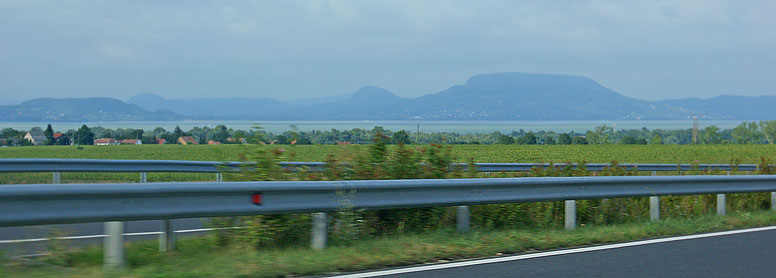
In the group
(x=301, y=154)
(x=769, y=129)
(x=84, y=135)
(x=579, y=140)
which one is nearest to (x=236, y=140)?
(x=301, y=154)

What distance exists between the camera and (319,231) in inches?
285

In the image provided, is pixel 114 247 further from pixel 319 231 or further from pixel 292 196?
pixel 319 231

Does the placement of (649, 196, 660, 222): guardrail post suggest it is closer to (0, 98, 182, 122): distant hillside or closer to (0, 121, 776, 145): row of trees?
(0, 121, 776, 145): row of trees

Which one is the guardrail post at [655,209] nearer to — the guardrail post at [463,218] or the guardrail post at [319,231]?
the guardrail post at [463,218]

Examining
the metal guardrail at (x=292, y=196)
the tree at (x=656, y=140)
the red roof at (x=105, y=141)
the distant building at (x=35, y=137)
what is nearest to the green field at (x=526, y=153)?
the red roof at (x=105, y=141)

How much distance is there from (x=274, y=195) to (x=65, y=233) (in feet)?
6.56

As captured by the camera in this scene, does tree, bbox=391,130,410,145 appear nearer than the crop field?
Yes

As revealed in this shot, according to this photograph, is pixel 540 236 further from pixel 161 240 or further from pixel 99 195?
pixel 99 195

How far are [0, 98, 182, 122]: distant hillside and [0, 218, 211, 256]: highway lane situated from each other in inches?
1228

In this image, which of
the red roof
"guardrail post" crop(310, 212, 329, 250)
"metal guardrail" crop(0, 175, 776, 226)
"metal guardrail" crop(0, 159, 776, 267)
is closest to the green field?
the red roof

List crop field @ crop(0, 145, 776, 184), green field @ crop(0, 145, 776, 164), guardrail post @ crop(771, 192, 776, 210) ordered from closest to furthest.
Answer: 1. crop field @ crop(0, 145, 776, 184)
2. guardrail post @ crop(771, 192, 776, 210)
3. green field @ crop(0, 145, 776, 164)

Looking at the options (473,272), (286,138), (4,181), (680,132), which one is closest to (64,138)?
(4,181)

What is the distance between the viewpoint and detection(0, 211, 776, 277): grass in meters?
5.97

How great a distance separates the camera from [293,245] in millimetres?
7402
